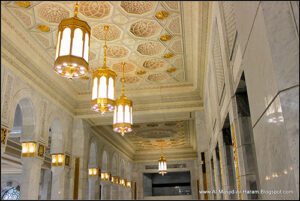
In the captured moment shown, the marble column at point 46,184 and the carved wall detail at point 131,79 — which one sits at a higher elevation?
the carved wall detail at point 131,79

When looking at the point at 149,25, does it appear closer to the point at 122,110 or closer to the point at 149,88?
the point at 122,110

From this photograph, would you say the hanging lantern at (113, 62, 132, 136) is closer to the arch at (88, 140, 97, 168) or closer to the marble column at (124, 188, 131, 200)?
the arch at (88, 140, 97, 168)

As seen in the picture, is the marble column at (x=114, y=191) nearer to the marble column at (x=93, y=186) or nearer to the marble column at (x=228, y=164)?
the marble column at (x=93, y=186)

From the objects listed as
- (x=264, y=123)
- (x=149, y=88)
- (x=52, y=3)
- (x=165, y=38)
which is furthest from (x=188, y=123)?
(x=264, y=123)

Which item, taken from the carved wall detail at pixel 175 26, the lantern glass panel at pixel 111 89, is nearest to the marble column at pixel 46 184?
the lantern glass panel at pixel 111 89

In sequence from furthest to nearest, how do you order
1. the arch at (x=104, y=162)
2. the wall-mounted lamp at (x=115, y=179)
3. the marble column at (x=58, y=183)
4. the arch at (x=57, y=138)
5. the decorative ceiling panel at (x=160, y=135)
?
the wall-mounted lamp at (x=115, y=179)
the arch at (x=104, y=162)
the decorative ceiling panel at (x=160, y=135)
the arch at (x=57, y=138)
the marble column at (x=58, y=183)

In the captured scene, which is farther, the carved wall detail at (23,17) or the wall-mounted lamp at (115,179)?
the wall-mounted lamp at (115,179)

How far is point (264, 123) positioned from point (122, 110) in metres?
4.99

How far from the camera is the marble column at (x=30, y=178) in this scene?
7223mm

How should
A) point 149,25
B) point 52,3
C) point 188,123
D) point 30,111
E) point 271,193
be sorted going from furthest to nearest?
1. point 188,123
2. point 30,111
3. point 149,25
4. point 52,3
5. point 271,193

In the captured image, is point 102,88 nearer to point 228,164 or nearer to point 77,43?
point 77,43

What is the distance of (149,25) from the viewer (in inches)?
258

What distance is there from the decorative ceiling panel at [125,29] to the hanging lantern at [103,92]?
1.37 metres

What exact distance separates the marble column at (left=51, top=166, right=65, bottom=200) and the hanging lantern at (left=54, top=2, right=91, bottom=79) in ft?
18.8
